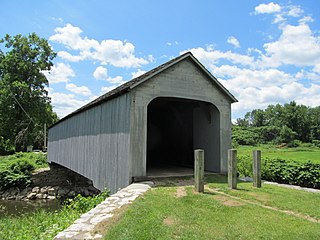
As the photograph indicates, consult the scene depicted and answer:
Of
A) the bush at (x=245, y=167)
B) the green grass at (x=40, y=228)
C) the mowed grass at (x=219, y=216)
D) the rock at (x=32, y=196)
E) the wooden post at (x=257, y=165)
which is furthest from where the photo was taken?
the rock at (x=32, y=196)

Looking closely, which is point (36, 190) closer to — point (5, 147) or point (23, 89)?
point (23, 89)

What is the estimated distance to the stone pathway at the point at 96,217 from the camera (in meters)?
3.81

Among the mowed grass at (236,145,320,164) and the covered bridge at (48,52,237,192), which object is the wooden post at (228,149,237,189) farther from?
the mowed grass at (236,145,320,164)

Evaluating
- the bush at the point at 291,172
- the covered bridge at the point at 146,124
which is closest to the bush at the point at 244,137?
the covered bridge at the point at 146,124

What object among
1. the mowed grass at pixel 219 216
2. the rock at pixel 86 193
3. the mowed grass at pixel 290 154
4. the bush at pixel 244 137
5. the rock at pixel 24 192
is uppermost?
the bush at pixel 244 137

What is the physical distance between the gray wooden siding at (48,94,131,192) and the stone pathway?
166 centimetres

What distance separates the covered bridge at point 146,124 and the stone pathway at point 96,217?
1637 millimetres

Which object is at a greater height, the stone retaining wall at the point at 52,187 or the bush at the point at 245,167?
the bush at the point at 245,167

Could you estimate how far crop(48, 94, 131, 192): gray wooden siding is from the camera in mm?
8141

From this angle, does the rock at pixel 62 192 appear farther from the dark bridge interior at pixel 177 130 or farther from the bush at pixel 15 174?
the dark bridge interior at pixel 177 130

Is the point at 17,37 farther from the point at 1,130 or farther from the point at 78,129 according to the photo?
the point at 78,129

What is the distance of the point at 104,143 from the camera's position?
955cm

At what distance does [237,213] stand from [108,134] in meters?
5.72

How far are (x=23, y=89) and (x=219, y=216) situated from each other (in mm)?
29484
